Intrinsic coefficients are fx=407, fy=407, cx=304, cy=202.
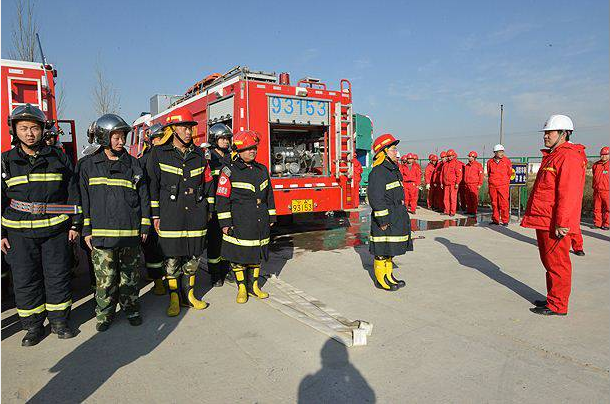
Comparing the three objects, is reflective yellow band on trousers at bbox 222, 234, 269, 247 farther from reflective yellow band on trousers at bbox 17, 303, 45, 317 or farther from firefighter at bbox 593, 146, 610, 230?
firefighter at bbox 593, 146, 610, 230

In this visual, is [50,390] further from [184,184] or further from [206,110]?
[206,110]

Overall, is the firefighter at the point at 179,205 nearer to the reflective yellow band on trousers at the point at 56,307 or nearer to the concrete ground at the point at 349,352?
the concrete ground at the point at 349,352

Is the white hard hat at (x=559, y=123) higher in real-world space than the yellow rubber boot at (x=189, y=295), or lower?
higher

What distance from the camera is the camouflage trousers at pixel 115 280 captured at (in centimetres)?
377

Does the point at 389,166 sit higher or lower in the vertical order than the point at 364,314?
higher

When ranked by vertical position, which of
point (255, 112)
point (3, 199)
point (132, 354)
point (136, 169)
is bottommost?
point (132, 354)

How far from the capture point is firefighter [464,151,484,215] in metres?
12.0

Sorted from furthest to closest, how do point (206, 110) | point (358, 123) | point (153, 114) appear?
point (358, 123) < point (153, 114) < point (206, 110)

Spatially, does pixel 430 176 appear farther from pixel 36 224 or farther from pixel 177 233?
pixel 36 224

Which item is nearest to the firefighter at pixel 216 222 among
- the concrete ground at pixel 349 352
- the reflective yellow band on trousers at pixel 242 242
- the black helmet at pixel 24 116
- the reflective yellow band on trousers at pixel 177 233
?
the concrete ground at pixel 349 352

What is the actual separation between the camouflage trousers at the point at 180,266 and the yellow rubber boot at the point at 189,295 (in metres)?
0.07

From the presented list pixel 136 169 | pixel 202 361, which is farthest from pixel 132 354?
pixel 136 169

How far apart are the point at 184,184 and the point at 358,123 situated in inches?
497

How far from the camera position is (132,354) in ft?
10.7
